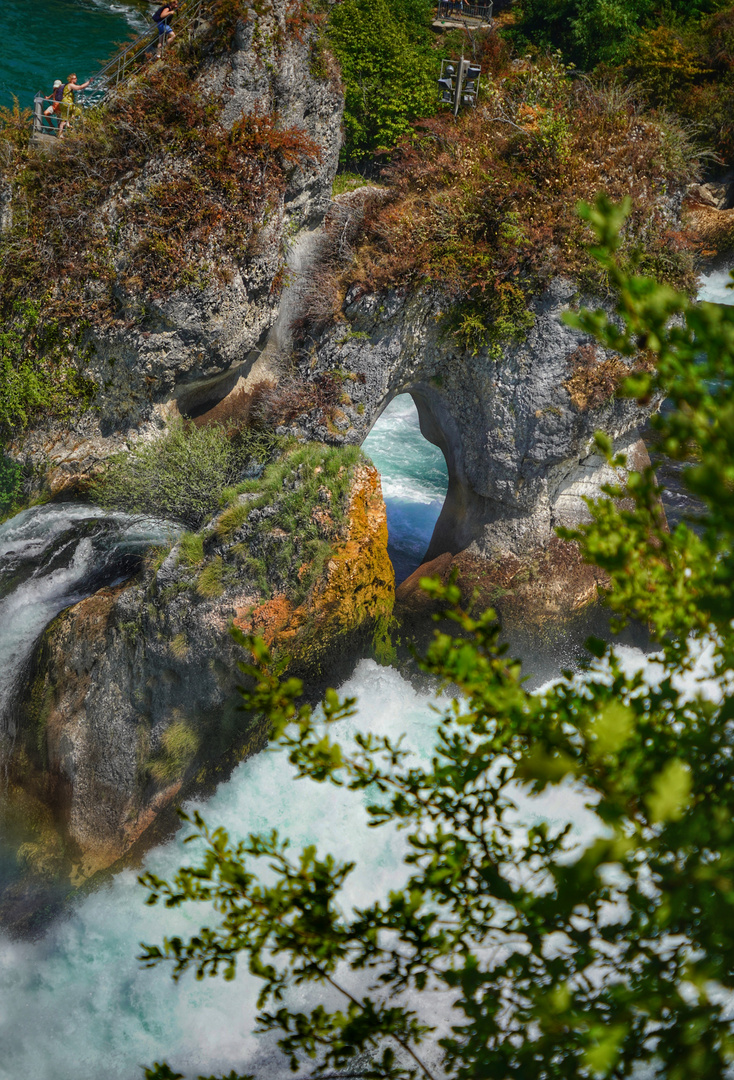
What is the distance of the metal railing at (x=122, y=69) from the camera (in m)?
10.9

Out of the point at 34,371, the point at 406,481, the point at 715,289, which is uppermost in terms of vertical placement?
the point at 715,289

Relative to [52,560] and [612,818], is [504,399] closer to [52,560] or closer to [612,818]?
[52,560]

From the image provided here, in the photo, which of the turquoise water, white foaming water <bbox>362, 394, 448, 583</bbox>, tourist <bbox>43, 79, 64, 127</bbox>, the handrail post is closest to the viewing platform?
the turquoise water

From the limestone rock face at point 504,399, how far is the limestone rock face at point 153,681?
2372mm

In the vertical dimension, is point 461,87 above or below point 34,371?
above

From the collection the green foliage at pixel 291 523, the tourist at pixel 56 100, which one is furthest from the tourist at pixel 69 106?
the green foliage at pixel 291 523

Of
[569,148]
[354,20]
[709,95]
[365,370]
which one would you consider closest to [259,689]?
[365,370]

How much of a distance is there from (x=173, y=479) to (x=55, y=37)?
53.8ft

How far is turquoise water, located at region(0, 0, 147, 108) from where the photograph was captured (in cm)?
1645

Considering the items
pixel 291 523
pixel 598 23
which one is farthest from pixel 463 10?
pixel 291 523

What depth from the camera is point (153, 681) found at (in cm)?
891

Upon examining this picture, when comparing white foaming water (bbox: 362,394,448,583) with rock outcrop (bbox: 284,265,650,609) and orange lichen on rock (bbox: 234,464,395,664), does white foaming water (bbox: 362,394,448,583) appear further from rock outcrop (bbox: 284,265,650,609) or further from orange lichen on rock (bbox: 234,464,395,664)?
orange lichen on rock (bbox: 234,464,395,664)

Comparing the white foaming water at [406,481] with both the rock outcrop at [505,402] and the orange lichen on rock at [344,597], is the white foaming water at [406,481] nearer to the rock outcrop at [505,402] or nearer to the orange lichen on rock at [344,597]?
the rock outcrop at [505,402]

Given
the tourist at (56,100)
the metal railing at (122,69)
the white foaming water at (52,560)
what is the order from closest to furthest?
the white foaming water at (52,560)
the metal railing at (122,69)
the tourist at (56,100)
